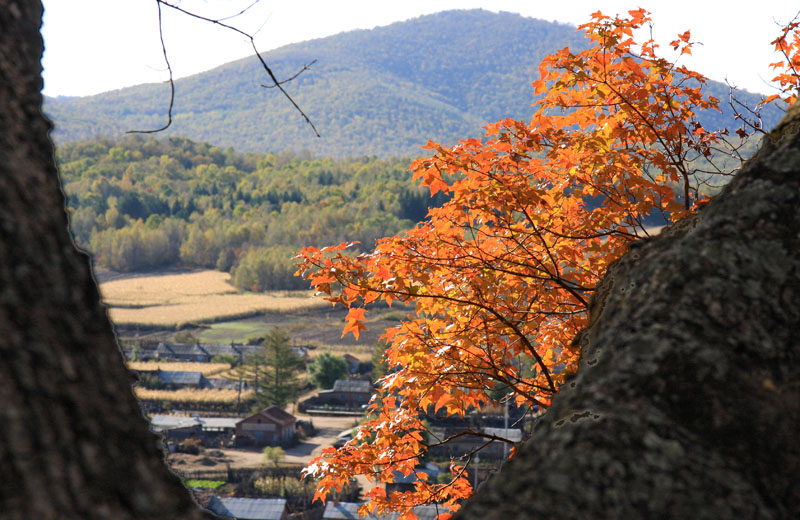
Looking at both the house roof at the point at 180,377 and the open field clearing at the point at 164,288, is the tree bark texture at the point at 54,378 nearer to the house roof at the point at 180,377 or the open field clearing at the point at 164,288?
the house roof at the point at 180,377

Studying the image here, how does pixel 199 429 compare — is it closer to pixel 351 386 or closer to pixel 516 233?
pixel 351 386

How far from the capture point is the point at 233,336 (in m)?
70.2

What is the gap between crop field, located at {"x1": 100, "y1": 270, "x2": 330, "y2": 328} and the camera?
257 feet

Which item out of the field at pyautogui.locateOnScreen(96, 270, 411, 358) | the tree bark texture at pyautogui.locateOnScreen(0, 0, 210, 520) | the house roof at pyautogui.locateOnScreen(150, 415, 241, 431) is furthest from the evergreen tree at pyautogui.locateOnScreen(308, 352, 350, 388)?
the tree bark texture at pyautogui.locateOnScreen(0, 0, 210, 520)

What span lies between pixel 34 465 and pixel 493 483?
90 centimetres

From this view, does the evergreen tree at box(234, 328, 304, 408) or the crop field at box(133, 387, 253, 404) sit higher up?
the evergreen tree at box(234, 328, 304, 408)

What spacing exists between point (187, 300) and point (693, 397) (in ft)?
309

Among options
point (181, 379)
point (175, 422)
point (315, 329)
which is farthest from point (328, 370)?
point (315, 329)

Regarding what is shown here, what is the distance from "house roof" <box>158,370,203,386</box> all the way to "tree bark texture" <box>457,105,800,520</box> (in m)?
51.6

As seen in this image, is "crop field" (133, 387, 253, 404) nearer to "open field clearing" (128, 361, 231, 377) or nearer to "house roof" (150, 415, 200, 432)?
"open field clearing" (128, 361, 231, 377)

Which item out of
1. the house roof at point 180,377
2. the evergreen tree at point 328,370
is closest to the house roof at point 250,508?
the evergreen tree at point 328,370

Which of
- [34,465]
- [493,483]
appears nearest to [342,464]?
[493,483]

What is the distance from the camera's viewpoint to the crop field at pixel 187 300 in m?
78.2

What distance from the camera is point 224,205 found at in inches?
5039
